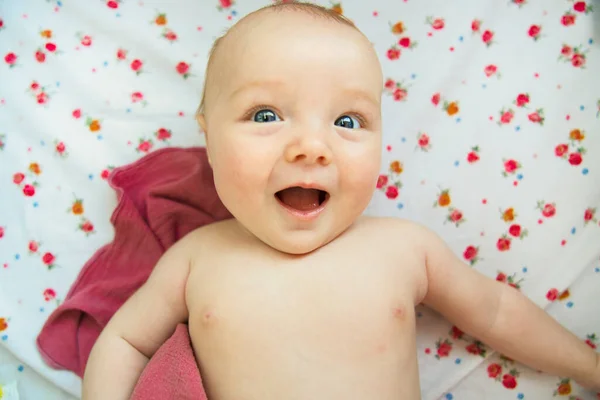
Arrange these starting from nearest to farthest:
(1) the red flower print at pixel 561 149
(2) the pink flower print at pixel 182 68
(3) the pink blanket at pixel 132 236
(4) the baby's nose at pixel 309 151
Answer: (4) the baby's nose at pixel 309 151
(3) the pink blanket at pixel 132 236
(1) the red flower print at pixel 561 149
(2) the pink flower print at pixel 182 68

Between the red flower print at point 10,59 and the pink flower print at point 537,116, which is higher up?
the pink flower print at point 537,116

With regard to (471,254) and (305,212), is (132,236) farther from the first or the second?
(471,254)

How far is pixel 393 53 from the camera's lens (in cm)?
128

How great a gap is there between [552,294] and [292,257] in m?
0.56

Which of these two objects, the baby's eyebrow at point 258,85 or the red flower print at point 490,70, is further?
the red flower print at point 490,70

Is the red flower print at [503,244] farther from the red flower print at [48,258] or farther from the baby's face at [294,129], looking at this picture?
the red flower print at [48,258]

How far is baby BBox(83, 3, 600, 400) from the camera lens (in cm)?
87

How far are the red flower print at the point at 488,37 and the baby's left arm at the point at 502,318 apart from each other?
0.51 meters

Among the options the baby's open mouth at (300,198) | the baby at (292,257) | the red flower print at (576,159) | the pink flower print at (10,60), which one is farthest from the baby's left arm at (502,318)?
the pink flower print at (10,60)

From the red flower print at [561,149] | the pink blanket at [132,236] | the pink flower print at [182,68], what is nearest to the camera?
the pink blanket at [132,236]

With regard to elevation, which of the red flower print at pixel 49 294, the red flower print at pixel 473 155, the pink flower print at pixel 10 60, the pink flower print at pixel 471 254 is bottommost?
the red flower print at pixel 49 294

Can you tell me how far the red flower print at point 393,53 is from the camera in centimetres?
128

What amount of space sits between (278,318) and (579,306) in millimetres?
634

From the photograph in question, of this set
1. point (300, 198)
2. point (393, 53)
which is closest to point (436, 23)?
point (393, 53)
